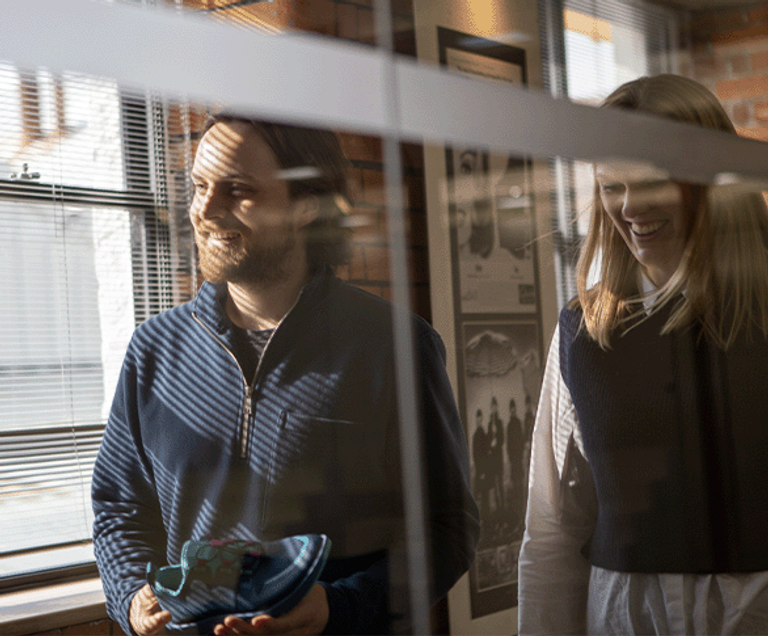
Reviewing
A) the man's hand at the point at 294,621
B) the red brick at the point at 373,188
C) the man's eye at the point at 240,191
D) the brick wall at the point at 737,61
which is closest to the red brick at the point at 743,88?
the brick wall at the point at 737,61

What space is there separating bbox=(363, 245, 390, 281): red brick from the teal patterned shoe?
16.3 inches

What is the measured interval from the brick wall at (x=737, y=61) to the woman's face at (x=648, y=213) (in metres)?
0.26

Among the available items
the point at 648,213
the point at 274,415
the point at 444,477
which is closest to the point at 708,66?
the point at 648,213

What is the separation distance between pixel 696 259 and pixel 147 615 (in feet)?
3.64

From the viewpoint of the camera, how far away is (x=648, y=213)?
1484 millimetres

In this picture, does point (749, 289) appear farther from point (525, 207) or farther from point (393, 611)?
point (393, 611)

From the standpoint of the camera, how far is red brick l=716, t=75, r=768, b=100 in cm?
165

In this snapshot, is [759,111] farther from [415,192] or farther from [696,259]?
[415,192]

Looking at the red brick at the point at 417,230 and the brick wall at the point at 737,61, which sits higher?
the brick wall at the point at 737,61

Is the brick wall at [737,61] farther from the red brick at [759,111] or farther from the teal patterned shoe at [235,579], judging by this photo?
the teal patterned shoe at [235,579]

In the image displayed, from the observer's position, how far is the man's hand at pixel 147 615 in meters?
1.08

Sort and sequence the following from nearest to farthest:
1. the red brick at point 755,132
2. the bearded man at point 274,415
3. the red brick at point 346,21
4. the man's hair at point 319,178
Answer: the bearded man at point 274,415 → the man's hair at point 319,178 → the red brick at point 346,21 → the red brick at point 755,132

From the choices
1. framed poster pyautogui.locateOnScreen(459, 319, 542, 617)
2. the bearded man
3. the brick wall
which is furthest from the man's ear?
the brick wall

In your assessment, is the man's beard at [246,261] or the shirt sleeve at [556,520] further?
the shirt sleeve at [556,520]
